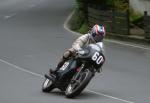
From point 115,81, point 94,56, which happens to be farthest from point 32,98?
point 115,81

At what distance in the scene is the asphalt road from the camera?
15.4 m

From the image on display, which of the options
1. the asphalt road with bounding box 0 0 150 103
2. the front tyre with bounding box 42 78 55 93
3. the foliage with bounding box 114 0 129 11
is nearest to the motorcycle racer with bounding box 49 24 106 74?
the front tyre with bounding box 42 78 55 93

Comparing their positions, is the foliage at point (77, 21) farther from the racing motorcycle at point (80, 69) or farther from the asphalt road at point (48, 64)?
the racing motorcycle at point (80, 69)

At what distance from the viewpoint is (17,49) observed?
27.2 m

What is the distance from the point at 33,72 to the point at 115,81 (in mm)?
3240

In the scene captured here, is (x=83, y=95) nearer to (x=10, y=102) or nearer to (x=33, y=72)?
(x=10, y=102)

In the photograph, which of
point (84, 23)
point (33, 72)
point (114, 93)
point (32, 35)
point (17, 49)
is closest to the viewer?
point (114, 93)

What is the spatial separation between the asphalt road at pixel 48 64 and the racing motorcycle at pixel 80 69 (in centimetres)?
29

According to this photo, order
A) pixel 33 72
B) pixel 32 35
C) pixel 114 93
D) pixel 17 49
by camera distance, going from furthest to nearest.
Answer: pixel 32 35, pixel 17 49, pixel 33 72, pixel 114 93

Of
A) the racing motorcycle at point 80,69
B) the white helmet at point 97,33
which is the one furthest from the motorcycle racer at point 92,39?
the racing motorcycle at point 80,69

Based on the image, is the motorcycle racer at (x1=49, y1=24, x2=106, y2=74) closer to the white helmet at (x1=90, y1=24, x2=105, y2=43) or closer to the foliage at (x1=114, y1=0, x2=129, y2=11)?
the white helmet at (x1=90, y1=24, x2=105, y2=43)

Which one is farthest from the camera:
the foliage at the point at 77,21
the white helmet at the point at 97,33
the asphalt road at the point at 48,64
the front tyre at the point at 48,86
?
the foliage at the point at 77,21

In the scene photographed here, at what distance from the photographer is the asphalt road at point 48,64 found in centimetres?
1545

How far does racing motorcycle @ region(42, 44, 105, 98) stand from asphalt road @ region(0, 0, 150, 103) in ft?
0.96
